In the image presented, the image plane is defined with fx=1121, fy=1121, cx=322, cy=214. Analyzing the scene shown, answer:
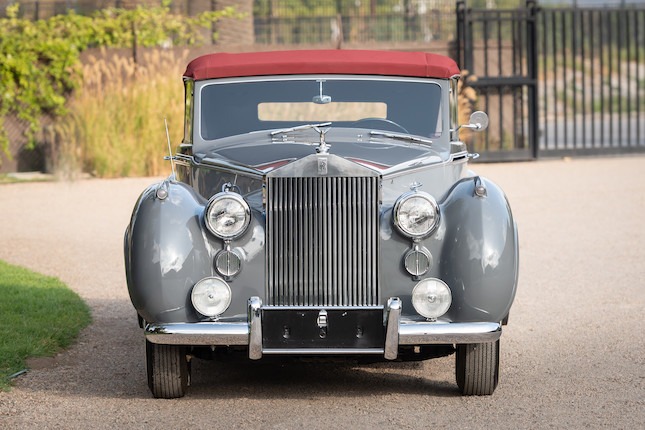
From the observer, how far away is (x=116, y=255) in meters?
10.9

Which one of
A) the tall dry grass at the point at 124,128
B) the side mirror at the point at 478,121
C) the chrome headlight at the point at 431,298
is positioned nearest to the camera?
the chrome headlight at the point at 431,298

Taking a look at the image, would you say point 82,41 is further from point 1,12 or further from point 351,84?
point 351,84

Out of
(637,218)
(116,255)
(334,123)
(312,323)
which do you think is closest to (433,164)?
(334,123)

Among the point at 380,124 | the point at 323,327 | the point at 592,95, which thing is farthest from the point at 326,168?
the point at 592,95

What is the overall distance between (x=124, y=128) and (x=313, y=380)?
36.5ft

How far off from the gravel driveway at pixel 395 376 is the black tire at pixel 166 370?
7 cm

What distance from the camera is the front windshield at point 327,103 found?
6621 millimetres

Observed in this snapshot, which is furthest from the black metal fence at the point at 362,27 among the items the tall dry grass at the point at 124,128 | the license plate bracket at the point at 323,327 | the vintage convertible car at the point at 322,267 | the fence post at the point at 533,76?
the license plate bracket at the point at 323,327

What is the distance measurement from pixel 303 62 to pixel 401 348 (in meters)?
1.91

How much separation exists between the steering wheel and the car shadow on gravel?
4.55ft

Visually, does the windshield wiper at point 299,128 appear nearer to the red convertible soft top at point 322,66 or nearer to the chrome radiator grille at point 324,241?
the red convertible soft top at point 322,66

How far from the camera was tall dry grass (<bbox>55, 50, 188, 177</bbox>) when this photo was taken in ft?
54.3

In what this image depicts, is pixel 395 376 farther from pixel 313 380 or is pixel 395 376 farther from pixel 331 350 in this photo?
pixel 331 350

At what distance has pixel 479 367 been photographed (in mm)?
5668
